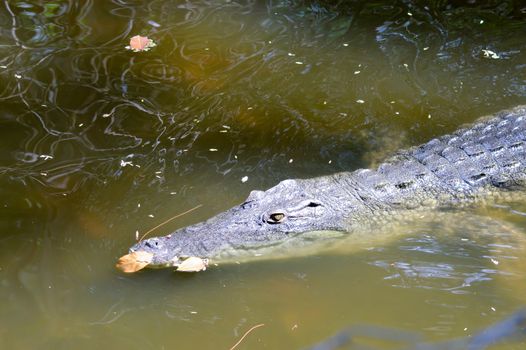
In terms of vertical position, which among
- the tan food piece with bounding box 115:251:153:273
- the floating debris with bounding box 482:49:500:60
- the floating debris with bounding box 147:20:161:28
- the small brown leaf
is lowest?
the tan food piece with bounding box 115:251:153:273

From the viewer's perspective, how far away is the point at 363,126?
5305 millimetres

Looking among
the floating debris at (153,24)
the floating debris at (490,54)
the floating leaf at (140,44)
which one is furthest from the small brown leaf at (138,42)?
the floating debris at (490,54)

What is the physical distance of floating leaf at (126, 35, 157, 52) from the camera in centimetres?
663

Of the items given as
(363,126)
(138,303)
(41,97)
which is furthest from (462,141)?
(41,97)

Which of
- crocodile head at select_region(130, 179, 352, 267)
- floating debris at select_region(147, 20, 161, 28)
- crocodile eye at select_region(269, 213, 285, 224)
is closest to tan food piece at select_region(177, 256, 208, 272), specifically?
crocodile head at select_region(130, 179, 352, 267)

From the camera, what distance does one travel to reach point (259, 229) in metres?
4.14

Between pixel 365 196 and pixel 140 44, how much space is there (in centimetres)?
373

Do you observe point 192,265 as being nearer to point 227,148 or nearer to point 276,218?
point 276,218

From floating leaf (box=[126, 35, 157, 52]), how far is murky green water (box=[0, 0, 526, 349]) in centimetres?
11

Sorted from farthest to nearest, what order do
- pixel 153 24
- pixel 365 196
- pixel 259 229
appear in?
pixel 153 24, pixel 365 196, pixel 259 229

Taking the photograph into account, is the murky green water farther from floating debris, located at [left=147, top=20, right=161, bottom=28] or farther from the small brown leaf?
the small brown leaf

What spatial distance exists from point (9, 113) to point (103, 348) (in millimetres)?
3202

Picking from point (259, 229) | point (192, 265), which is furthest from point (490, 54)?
point (192, 265)

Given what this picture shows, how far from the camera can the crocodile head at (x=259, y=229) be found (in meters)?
3.91
